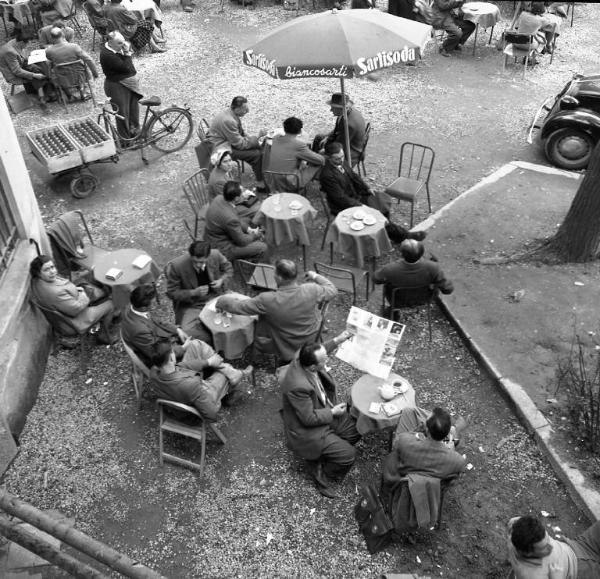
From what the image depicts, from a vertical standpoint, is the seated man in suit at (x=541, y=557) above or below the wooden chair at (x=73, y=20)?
below

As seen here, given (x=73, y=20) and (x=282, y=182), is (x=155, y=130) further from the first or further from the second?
(x=73, y=20)

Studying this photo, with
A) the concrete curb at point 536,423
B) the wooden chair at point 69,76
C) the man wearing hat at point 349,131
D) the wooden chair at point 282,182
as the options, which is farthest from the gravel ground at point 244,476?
the wooden chair at point 69,76

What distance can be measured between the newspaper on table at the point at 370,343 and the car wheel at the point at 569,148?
572cm

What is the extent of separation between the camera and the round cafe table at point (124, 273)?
703 cm

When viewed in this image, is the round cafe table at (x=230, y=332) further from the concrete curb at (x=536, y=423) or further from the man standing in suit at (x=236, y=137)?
the man standing in suit at (x=236, y=137)

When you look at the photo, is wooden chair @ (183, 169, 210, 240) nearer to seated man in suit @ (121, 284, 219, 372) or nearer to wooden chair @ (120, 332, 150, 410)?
seated man in suit @ (121, 284, 219, 372)

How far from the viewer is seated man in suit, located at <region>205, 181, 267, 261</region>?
7.40 meters

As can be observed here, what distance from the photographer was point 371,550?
197 inches

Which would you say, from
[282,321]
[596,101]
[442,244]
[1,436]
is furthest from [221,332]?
[596,101]

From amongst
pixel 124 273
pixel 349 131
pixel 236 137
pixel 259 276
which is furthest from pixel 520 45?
pixel 124 273

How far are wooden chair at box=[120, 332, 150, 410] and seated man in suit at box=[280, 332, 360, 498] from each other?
4.92 ft

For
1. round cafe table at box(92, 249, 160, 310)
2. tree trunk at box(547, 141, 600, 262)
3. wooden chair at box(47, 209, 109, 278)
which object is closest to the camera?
round cafe table at box(92, 249, 160, 310)

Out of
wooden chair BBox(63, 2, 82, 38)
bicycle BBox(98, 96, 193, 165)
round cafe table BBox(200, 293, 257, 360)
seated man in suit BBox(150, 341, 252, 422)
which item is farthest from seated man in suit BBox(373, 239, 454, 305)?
wooden chair BBox(63, 2, 82, 38)

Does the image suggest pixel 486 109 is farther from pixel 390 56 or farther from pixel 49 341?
pixel 49 341
